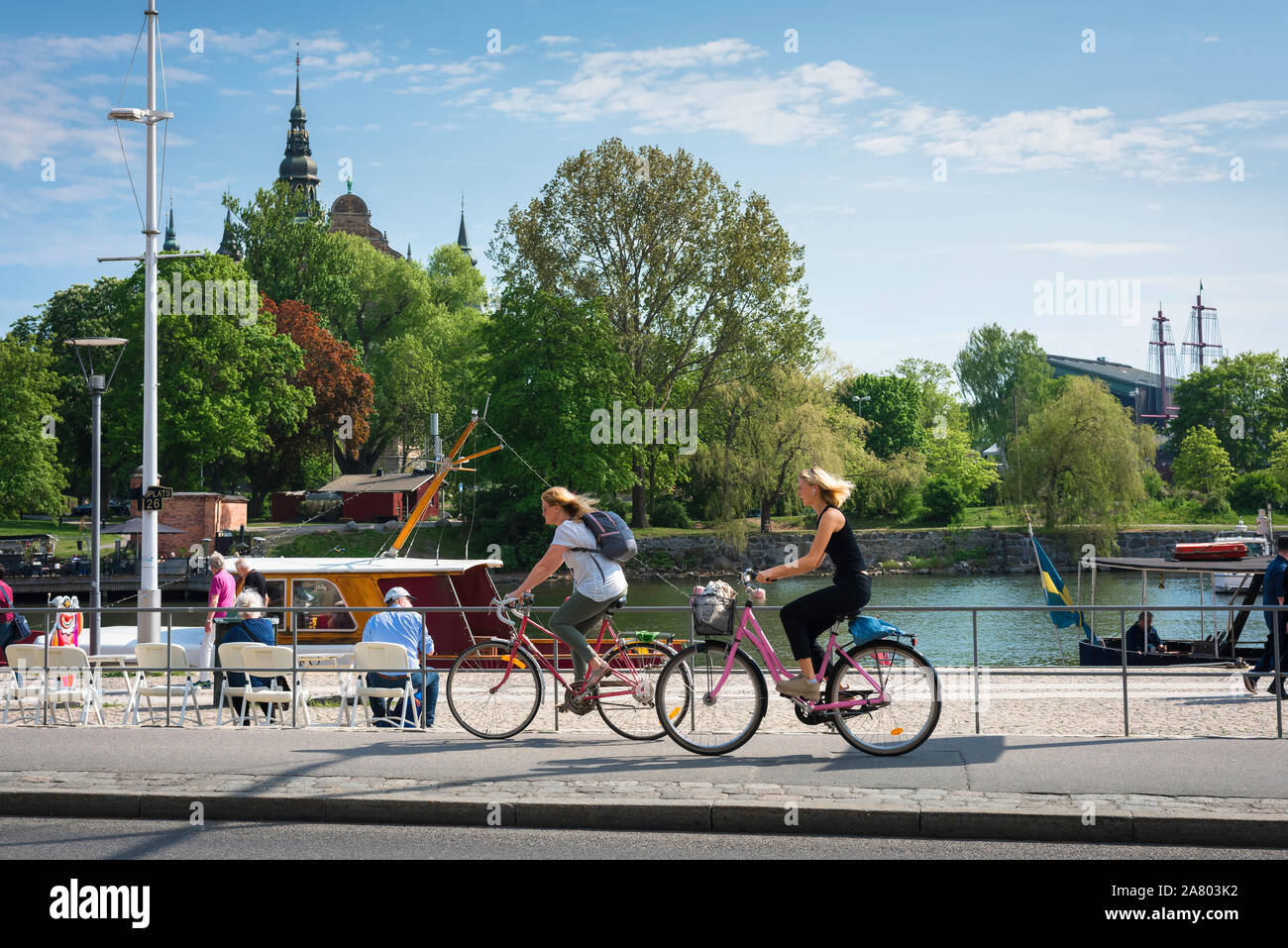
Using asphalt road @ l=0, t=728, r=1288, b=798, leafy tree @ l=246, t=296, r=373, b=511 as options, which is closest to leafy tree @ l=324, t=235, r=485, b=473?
leafy tree @ l=246, t=296, r=373, b=511

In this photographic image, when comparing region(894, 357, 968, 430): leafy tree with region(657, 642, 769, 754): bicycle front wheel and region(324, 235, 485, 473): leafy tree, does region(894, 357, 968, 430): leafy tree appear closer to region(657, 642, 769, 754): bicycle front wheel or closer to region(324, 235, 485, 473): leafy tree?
region(324, 235, 485, 473): leafy tree

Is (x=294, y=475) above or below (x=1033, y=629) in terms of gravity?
above

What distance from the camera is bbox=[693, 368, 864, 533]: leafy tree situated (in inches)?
2269

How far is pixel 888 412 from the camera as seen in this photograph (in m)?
90.0

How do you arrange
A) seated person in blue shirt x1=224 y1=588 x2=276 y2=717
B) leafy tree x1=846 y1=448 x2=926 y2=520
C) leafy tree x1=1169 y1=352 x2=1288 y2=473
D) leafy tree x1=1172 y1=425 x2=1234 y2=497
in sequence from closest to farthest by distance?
seated person in blue shirt x1=224 y1=588 x2=276 y2=717 → leafy tree x1=846 y1=448 x2=926 y2=520 → leafy tree x1=1172 y1=425 x2=1234 y2=497 → leafy tree x1=1169 y1=352 x2=1288 y2=473

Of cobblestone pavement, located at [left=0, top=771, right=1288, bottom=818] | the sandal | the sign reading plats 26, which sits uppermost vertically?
the sign reading plats 26

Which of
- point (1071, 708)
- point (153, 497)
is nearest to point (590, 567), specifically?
point (1071, 708)

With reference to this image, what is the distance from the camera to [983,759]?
8.40 meters

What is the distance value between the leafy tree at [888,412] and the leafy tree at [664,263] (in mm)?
32163

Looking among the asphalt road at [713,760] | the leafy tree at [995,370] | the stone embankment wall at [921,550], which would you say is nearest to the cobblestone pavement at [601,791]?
the asphalt road at [713,760]

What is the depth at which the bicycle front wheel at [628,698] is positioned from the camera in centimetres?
922
